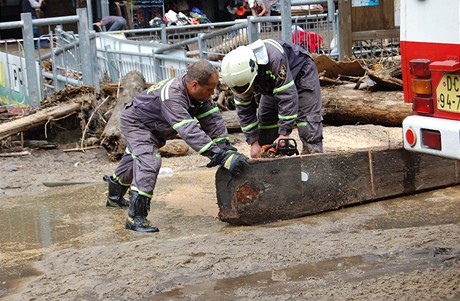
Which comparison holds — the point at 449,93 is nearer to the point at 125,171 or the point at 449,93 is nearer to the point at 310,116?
the point at 310,116

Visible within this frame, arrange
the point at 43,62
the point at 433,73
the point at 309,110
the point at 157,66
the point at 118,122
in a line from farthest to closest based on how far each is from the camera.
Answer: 1. the point at 43,62
2. the point at 157,66
3. the point at 118,122
4. the point at 309,110
5. the point at 433,73

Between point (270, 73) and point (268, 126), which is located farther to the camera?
point (268, 126)

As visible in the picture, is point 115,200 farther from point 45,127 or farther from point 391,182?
point 45,127

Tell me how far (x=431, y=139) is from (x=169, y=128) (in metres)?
2.62

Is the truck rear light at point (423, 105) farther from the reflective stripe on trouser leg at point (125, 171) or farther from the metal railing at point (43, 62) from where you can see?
the metal railing at point (43, 62)

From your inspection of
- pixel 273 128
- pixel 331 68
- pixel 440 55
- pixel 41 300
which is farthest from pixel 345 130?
pixel 41 300

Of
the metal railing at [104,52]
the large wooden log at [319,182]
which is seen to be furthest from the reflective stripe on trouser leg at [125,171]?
the metal railing at [104,52]

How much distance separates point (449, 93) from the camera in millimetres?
4953

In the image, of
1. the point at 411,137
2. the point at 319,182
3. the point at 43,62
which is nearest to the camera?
the point at 411,137

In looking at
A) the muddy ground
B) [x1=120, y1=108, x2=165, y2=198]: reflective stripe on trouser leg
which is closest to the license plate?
the muddy ground

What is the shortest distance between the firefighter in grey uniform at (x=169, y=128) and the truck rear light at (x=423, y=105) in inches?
64.1

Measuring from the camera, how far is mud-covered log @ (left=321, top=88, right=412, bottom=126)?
989cm

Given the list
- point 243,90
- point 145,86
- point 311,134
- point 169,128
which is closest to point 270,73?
point 243,90

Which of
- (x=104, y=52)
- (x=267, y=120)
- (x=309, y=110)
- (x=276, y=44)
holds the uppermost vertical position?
(x=276, y=44)
